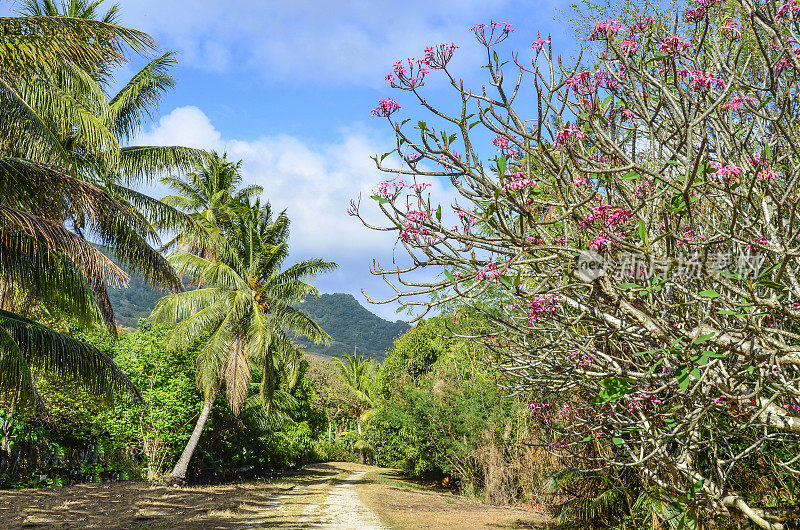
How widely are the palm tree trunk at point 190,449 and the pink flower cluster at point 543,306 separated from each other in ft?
53.5

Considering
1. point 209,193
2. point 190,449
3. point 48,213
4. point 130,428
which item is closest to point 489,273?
point 48,213

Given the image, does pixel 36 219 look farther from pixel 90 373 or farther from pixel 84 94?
pixel 84 94

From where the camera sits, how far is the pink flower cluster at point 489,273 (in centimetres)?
367

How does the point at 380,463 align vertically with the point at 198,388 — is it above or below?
below

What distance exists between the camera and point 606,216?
11.5ft

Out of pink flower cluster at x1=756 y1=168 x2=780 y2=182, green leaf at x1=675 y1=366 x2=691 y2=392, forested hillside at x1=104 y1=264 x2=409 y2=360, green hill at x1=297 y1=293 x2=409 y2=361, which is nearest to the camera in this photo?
green leaf at x1=675 y1=366 x2=691 y2=392

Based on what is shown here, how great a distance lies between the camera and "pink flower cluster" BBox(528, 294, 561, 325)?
438 centimetres

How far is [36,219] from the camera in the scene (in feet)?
24.9

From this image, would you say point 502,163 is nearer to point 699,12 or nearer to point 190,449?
point 699,12

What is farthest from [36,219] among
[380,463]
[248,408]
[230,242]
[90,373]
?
[380,463]

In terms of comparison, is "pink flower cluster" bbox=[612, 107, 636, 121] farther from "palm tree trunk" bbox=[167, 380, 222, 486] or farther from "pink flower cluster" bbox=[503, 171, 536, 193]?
"palm tree trunk" bbox=[167, 380, 222, 486]

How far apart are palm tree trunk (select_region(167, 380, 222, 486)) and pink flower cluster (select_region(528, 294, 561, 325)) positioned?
1631 centimetres

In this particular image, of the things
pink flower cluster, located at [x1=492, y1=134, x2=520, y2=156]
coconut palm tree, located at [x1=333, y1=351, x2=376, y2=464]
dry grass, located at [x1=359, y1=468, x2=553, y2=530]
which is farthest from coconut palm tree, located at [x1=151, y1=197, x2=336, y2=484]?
coconut palm tree, located at [x1=333, y1=351, x2=376, y2=464]

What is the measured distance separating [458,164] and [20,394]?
866 cm
